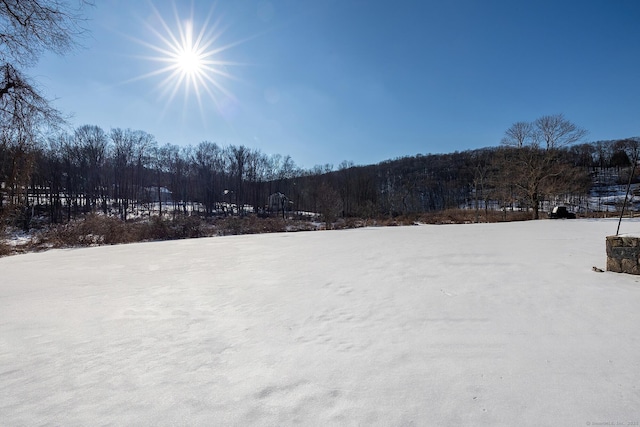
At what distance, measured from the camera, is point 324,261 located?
7.20 metres

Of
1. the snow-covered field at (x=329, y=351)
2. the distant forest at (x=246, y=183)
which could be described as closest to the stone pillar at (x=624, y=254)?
the snow-covered field at (x=329, y=351)

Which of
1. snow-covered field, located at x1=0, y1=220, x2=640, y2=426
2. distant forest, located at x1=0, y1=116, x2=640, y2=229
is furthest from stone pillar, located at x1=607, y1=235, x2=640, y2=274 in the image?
distant forest, located at x1=0, y1=116, x2=640, y2=229

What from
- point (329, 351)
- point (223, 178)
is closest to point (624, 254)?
point (329, 351)

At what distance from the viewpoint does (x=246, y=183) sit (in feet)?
191

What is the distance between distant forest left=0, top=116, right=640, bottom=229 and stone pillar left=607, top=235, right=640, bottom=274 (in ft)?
44.3

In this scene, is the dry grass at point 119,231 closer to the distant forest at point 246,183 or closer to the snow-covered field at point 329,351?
the distant forest at point 246,183

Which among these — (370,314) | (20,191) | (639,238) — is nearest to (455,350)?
(370,314)

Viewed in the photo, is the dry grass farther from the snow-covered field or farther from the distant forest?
the snow-covered field

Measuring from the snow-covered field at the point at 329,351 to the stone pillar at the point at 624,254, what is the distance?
0.94 ft

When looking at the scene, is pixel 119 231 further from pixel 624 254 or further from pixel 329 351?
pixel 624 254

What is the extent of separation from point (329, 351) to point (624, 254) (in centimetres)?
564

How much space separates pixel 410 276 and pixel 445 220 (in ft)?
85.0

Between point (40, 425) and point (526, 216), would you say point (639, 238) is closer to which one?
point (40, 425)

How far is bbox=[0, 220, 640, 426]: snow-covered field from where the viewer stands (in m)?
1.76
